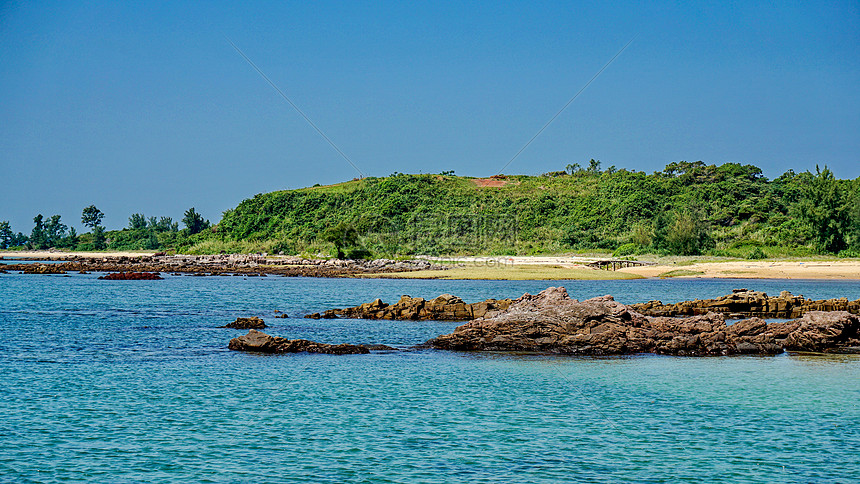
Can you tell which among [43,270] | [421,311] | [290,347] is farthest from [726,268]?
[43,270]

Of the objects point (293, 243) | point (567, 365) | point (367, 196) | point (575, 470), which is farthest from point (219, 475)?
point (367, 196)

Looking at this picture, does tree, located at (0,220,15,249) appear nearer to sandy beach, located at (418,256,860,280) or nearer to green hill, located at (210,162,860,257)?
green hill, located at (210,162,860,257)

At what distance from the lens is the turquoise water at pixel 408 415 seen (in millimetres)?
10477

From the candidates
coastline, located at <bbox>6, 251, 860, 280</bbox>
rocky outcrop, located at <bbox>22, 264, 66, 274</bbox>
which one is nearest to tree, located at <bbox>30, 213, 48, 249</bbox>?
rocky outcrop, located at <bbox>22, 264, 66, 274</bbox>

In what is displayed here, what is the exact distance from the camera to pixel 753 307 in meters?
31.5

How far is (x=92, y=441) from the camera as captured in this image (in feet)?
38.3

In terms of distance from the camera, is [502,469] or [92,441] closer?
[502,469]

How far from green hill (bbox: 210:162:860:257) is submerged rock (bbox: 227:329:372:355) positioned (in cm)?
5856

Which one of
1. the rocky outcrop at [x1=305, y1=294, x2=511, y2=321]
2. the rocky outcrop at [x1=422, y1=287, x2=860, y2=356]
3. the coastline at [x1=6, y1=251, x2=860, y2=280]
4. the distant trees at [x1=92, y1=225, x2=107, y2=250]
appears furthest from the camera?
the distant trees at [x1=92, y1=225, x2=107, y2=250]

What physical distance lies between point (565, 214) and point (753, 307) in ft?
251

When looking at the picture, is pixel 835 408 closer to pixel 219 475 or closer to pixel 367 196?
pixel 219 475

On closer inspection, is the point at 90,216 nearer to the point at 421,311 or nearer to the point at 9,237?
the point at 9,237

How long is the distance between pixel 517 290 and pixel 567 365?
101 ft

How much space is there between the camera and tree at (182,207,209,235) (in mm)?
135875
